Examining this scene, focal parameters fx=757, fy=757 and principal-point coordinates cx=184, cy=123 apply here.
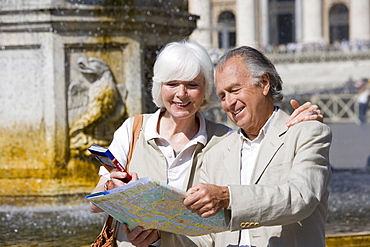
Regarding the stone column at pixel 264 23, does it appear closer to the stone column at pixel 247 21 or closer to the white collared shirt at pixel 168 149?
the stone column at pixel 247 21

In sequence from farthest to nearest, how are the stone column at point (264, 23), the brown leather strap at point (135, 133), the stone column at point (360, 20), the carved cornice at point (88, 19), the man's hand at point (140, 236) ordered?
the stone column at point (264, 23)
the stone column at point (360, 20)
the carved cornice at point (88, 19)
the brown leather strap at point (135, 133)
the man's hand at point (140, 236)

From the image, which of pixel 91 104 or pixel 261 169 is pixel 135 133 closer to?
pixel 261 169

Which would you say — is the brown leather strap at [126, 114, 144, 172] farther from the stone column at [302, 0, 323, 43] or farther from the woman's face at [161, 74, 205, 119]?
the stone column at [302, 0, 323, 43]

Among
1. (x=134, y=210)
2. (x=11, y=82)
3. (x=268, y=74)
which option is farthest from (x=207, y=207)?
(x=11, y=82)

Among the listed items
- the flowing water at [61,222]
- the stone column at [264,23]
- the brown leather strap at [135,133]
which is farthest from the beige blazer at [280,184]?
the stone column at [264,23]

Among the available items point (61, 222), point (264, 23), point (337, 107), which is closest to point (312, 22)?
point (264, 23)

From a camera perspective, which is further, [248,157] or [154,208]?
[248,157]

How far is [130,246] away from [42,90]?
276cm

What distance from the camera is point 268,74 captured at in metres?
2.57

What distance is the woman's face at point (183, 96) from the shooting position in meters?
2.82

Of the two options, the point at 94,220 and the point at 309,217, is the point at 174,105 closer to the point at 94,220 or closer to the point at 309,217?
the point at 309,217

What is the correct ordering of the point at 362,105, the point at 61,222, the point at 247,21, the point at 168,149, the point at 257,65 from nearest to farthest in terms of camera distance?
1. the point at 257,65
2. the point at 168,149
3. the point at 61,222
4. the point at 362,105
5. the point at 247,21

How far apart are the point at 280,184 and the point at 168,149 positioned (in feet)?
1.94

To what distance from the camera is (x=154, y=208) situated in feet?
7.61
